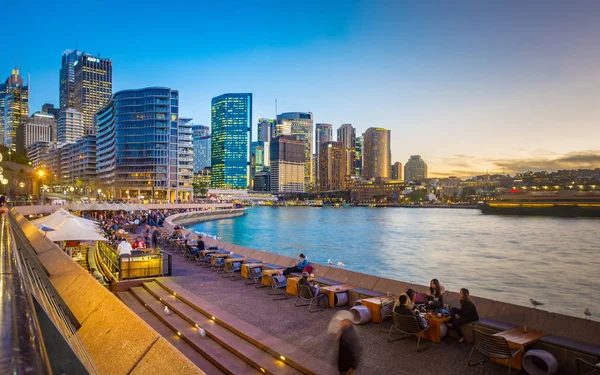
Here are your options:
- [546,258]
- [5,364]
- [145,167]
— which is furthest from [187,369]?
[145,167]

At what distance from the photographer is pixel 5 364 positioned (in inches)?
36.6

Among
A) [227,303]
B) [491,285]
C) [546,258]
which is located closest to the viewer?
[227,303]

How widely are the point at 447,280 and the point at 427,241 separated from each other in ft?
107

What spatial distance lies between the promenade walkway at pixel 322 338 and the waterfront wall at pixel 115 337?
10.6ft

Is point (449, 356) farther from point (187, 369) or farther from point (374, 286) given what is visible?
point (187, 369)

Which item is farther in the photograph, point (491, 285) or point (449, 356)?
point (491, 285)

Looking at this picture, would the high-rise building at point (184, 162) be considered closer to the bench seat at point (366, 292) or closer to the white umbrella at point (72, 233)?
the white umbrella at point (72, 233)

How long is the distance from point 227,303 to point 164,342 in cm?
869

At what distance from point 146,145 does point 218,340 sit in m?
141

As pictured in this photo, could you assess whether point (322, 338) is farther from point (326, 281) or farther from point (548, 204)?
point (548, 204)

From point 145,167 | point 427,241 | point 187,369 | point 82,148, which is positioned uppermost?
point 82,148

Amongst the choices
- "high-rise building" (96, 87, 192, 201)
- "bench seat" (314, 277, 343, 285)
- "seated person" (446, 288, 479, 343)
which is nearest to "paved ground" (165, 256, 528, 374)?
"seated person" (446, 288, 479, 343)

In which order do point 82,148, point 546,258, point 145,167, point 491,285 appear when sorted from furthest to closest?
point 82,148 < point 145,167 < point 546,258 < point 491,285

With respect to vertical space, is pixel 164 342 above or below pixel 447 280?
above
